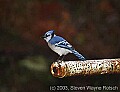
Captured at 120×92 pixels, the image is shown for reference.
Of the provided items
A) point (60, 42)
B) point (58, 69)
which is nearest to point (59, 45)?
point (60, 42)

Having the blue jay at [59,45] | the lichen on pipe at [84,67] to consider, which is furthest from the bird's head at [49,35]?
the lichen on pipe at [84,67]

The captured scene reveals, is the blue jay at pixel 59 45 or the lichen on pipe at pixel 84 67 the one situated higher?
the blue jay at pixel 59 45

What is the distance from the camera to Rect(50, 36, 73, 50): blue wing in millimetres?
1469

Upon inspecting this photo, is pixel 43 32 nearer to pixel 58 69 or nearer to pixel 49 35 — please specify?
pixel 49 35

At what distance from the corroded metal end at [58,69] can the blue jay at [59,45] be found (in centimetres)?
4

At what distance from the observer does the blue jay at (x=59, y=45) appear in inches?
57.9

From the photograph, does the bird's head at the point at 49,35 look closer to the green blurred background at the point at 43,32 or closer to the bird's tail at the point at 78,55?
the green blurred background at the point at 43,32

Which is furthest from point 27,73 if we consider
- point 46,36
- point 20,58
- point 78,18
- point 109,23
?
point 109,23

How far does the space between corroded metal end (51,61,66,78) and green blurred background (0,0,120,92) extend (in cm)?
2

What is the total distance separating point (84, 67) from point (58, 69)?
0.42 ft

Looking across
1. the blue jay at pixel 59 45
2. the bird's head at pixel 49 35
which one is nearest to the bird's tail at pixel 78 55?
the blue jay at pixel 59 45

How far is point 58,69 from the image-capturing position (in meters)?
1.50

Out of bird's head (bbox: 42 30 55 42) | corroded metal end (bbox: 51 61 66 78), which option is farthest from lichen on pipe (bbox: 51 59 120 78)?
bird's head (bbox: 42 30 55 42)

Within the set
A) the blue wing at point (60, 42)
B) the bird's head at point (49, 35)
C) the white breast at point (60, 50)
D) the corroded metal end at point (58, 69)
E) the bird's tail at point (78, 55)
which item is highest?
the bird's head at point (49, 35)
